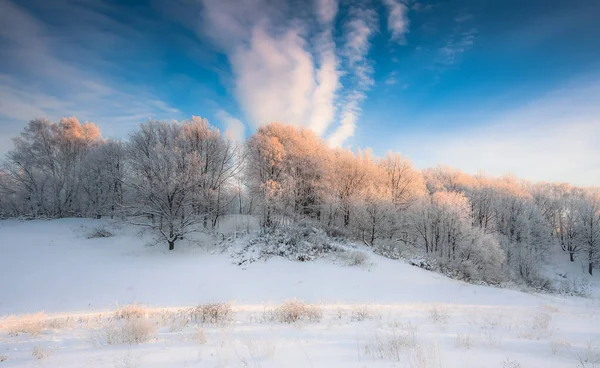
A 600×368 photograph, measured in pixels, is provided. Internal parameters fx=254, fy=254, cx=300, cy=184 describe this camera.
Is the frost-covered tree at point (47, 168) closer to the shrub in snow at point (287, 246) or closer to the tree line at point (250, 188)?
the tree line at point (250, 188)

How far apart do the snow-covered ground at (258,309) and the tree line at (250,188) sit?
13.4ft

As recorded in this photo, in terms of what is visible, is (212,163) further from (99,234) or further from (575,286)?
(575,286)

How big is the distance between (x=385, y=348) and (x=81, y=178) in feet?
141

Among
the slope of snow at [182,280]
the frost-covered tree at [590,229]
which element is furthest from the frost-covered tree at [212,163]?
the frost-covered tree at [590,229]

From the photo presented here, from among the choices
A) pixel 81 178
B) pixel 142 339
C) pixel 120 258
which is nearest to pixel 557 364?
pixel 142 339

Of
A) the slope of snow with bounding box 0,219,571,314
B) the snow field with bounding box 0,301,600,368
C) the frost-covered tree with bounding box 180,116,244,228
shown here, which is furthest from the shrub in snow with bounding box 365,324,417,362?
the frost-covered tree with bounding box 180,116,244,228

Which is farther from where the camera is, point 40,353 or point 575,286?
point 575,286

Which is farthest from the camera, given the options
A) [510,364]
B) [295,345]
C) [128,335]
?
[128,335]

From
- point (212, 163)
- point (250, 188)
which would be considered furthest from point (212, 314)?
point (212, 163)

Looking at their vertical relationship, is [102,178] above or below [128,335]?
above

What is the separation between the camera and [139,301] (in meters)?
14.0

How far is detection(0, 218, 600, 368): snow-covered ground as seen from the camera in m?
4.71

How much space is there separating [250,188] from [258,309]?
793 inches

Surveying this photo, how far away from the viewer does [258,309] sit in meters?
10.8
